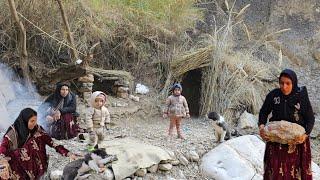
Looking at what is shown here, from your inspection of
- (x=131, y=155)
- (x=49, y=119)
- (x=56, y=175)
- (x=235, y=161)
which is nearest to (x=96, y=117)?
(x=131, y=155)

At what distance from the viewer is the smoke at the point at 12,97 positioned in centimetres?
712

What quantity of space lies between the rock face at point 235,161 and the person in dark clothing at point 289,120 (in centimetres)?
124

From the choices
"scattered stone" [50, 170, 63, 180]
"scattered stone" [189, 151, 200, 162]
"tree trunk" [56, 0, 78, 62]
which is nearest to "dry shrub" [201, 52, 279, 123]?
"tree trunk" [56, 0, 78, 62]

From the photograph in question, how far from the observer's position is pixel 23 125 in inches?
153

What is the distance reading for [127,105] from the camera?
8.43 meters

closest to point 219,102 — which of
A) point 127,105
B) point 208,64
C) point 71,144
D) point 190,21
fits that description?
point 208,64

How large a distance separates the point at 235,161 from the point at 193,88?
4.45 meters

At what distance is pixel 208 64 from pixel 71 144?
4.04m

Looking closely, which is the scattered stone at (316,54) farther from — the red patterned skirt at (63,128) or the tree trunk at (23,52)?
the red patterned skirt at (63,128)

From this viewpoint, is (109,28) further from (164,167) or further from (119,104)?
(164,167)

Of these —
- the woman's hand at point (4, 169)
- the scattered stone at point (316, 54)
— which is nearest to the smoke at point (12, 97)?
the woman's hand at point (4, 169)

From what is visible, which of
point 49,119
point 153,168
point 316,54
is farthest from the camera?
point 316,54

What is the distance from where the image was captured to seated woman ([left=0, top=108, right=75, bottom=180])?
3863mm

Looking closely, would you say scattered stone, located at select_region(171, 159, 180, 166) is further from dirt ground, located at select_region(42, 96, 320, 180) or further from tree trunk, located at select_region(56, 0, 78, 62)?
tree trunk, located at select_region(56, 0, 78, 62)
